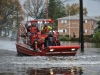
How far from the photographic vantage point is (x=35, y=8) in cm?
11462

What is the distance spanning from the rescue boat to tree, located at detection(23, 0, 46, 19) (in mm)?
88906

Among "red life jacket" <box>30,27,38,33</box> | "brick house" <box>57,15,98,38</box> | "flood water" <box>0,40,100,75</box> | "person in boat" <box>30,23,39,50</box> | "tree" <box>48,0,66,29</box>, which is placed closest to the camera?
"flood water" <box>0,40,100,75</box>

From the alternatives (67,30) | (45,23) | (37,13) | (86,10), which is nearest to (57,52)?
(45,23)

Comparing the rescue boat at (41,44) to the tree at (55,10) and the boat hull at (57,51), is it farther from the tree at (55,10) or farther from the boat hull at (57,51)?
the tree at (55,10)

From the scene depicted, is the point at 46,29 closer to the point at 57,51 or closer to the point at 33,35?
the point at 33,35

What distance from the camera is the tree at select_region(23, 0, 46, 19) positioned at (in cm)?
11369

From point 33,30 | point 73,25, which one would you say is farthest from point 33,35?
point 73,25

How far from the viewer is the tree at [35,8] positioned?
373 feet

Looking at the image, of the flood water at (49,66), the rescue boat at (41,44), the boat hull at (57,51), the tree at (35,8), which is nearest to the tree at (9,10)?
the tree at (35,8)

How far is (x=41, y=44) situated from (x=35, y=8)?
93721 mm

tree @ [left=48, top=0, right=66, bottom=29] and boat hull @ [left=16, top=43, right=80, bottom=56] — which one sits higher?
tree @ [left=48, top=0, right=66, bottom=29]

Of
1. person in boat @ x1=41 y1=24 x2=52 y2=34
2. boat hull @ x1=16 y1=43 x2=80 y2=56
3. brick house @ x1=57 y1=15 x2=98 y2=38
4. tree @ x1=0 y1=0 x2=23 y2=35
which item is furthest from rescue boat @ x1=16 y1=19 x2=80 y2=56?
brick house @ x1=57 y1=15 x2=98 y2=38

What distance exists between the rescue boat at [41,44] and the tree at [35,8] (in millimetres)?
88906

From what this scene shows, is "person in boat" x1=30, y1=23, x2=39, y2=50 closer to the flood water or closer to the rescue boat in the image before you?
the rescue boat
